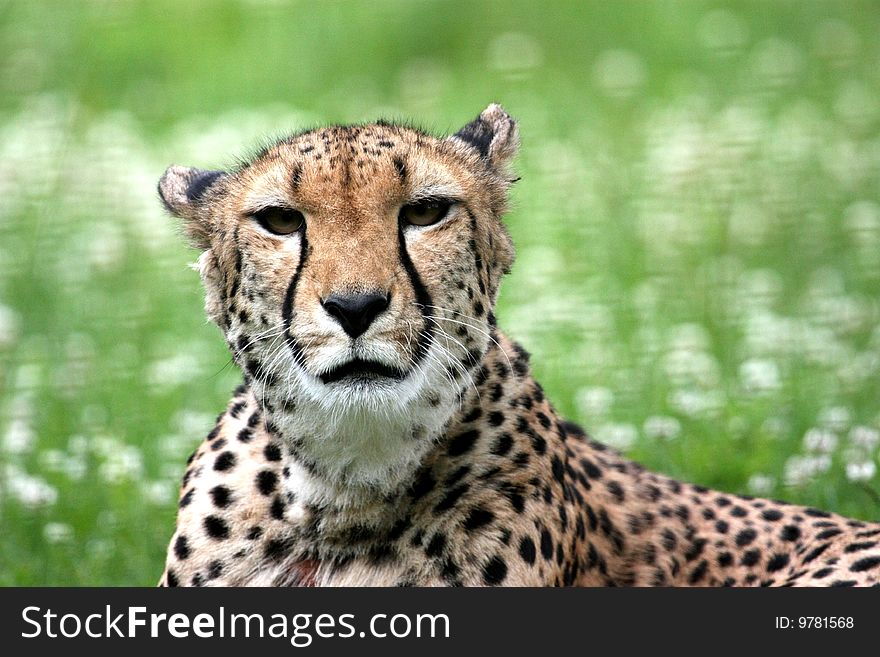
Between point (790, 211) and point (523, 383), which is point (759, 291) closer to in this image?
point (790, 211)

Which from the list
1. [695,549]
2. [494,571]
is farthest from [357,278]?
[695,549]

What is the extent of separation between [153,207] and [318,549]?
384cm

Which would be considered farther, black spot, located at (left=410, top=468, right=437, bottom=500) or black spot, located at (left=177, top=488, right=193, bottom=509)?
black spot, located at (left=177, top=488, right=193, bottom=509)

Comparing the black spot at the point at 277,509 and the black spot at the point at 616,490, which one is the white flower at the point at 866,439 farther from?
the black spot at the point at 277,509

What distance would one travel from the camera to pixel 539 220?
262 inches

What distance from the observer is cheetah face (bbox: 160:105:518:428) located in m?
2.88

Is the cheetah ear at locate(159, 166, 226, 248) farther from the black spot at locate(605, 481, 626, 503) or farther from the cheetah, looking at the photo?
the black spot at locate(605, 481, 626, 503)

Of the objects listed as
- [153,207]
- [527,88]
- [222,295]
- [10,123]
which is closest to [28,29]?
[10,123]

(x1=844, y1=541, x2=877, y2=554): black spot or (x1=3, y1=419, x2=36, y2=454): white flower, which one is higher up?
(x1=3, y1=419, x2=36, y2=454): white flower

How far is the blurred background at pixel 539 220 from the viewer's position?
4.64 m

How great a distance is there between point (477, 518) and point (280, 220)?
72cm

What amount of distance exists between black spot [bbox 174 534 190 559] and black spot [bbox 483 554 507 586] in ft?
2.08

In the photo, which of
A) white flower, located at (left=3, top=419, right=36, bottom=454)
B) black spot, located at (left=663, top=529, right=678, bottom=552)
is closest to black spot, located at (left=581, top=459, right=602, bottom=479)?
black spot, located at (left=663, top=529, right=678, bottom=552)

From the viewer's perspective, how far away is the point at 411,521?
3213mm
